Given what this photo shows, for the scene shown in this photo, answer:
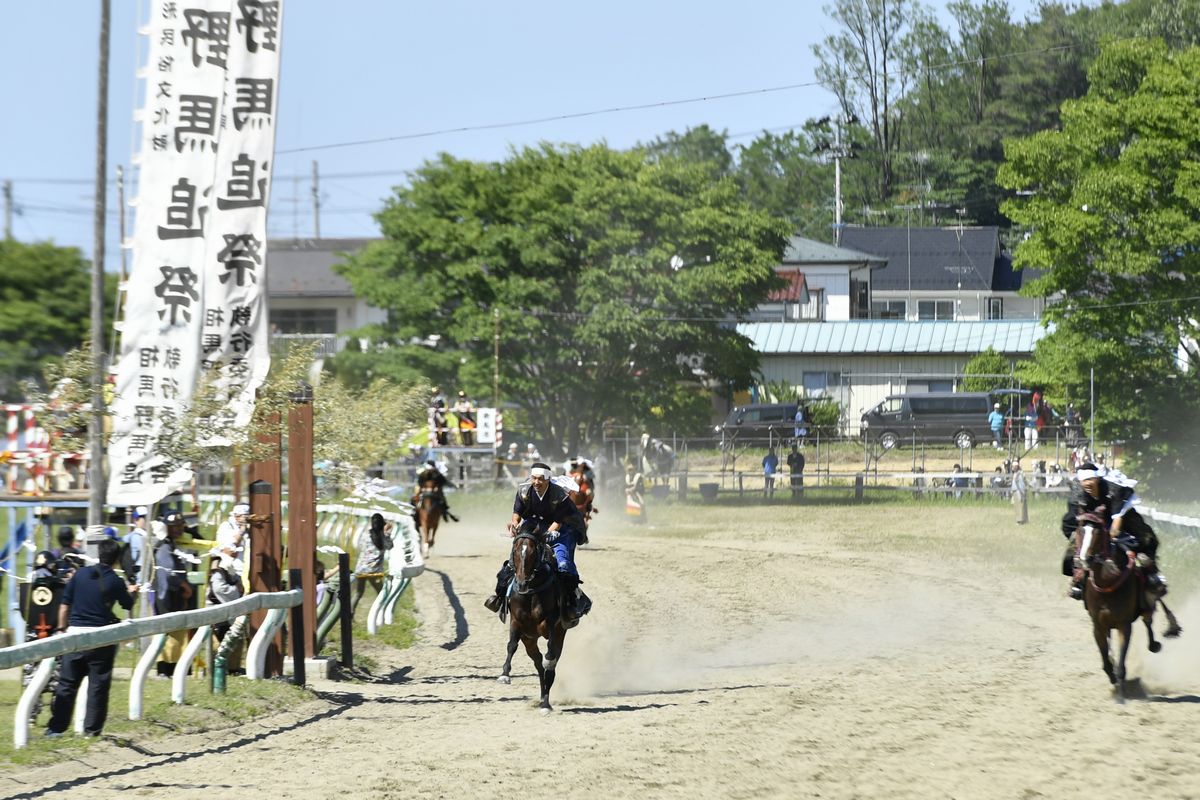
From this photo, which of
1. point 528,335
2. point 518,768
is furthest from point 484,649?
point 528,335

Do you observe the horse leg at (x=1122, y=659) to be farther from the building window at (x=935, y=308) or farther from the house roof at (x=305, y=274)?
the building window at (x=935, y=308)

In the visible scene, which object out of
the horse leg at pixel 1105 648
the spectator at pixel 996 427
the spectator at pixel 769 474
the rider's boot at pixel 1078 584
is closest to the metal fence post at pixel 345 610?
the rider's boot at pixel 1078 584

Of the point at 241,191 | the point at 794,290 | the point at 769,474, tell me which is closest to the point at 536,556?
the point at 241,191

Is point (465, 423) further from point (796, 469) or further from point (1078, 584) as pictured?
point (1078, 584)

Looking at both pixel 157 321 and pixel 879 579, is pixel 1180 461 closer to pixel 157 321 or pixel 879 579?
pixel 879 579

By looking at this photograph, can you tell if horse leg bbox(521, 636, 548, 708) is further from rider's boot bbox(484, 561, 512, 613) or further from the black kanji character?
the black kanji character

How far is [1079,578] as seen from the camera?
1437 cm

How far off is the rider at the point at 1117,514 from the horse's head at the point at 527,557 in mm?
4902

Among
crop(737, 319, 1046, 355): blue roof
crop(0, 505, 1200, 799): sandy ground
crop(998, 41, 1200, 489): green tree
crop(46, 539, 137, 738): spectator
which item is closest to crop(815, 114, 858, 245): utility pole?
crop(737, 319, 1046, 355): blue roof

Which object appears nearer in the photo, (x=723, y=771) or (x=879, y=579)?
(x=723, y=771)

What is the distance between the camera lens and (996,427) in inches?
2051

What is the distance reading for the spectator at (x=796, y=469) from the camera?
4666cm

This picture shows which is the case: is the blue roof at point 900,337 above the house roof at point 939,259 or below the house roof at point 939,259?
below

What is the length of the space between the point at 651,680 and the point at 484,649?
3781 mm
